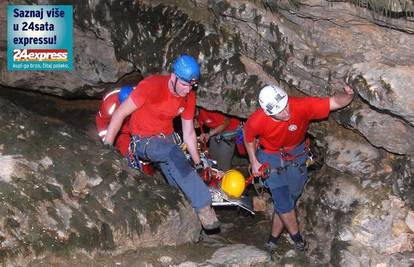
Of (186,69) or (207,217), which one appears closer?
(186,69)

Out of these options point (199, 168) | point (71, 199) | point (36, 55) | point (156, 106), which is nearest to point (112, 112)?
point (156, 106)

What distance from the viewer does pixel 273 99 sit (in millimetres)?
7625

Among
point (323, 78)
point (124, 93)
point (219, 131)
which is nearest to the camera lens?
point (323, 78)

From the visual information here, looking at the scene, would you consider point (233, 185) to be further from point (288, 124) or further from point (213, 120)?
point (213, 120)

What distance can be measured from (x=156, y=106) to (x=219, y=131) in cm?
250

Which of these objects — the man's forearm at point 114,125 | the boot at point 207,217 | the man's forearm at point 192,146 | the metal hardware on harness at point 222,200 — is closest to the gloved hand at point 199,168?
the man's forearm at point 192,146

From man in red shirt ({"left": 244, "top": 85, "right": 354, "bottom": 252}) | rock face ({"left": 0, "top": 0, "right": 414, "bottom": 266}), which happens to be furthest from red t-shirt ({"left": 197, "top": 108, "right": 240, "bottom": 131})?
man in red shirt ({"left": 244, "top": 85, "right": 354, "bottom": 252})

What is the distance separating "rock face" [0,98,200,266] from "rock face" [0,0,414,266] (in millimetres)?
40

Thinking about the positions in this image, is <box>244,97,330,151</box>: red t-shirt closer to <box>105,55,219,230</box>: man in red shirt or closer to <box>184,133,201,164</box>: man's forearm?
<box>184,133,201,164</box>: man's forearm

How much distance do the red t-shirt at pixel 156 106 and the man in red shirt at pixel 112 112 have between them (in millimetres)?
831

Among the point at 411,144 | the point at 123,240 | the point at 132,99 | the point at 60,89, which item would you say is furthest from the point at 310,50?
the point at 60,89

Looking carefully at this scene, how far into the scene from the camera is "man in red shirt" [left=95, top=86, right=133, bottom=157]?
8961 mm

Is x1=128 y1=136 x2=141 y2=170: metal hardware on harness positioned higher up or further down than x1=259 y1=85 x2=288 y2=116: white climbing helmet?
further down

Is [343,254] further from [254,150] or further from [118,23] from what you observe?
[118,23]
